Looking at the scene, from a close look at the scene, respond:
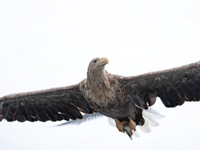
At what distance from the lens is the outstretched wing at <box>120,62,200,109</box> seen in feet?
40.3

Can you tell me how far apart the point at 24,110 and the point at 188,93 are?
10.6 feet

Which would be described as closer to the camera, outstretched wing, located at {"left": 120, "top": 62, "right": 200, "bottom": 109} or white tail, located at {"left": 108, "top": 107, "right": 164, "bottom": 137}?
outstretched wing, located at {"left": 120, "top": 62, "right": 200, "bottom": 109}

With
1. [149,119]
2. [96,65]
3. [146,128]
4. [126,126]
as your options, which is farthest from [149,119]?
[96,65]

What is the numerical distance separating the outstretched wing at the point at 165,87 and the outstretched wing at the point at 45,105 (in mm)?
1009

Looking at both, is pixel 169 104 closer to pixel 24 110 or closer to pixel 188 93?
pixel 188 93

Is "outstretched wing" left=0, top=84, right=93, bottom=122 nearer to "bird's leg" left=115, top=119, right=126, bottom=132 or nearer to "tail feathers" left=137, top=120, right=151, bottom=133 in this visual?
"bird's leg" left=115, top=119, right=126, bottom=132

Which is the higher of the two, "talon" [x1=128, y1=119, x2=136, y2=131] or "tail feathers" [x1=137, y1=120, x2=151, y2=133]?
"talon" [x1=128, y1=119, x2=136, y2=131]

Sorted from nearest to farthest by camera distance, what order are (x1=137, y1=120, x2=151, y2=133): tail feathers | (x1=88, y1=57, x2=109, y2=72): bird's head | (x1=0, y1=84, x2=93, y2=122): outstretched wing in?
(x1=88, y1=57, x2=109, y2=72): bird's head → (x1=0, y1=84, x2=93, y2=122): outstretched wing → (x1=137, y1=120, x2=151, y2=133): tail feathers

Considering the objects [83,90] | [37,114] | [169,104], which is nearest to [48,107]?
[37,114]

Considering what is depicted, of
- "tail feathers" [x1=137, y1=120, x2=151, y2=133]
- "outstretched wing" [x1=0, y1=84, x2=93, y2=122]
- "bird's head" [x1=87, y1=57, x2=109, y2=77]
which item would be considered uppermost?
"bird's head" [x1=87, y1=57, x2=109, y2=77]

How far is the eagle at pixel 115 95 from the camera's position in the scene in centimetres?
1223

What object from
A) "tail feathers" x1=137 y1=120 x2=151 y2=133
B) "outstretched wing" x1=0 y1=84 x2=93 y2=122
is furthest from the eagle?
"tail feathers" x1=137 y1=120 x2=151 y2=133

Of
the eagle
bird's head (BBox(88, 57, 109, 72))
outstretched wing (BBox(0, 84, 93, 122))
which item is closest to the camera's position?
bird's head (BBox(88, 57, 109, 72))

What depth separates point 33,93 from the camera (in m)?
13.3
